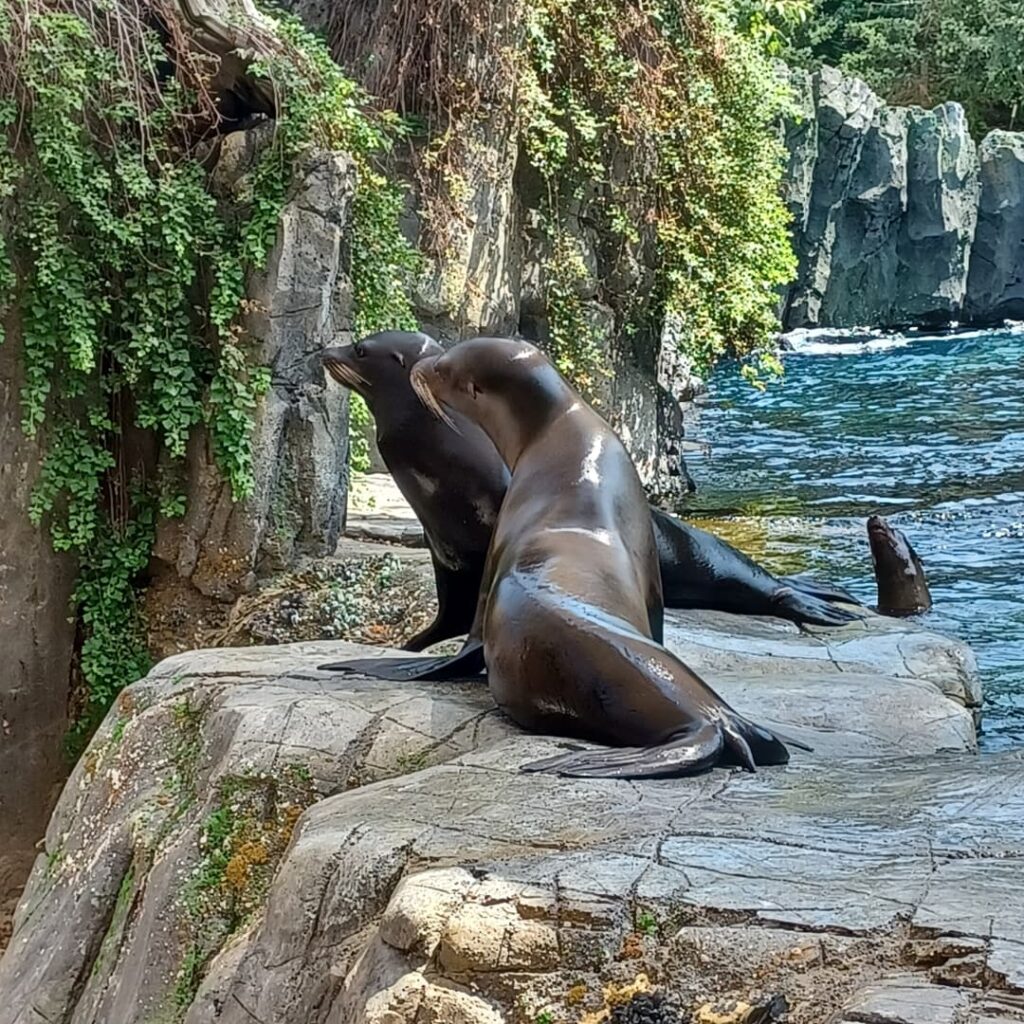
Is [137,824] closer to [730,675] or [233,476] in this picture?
[730,675]

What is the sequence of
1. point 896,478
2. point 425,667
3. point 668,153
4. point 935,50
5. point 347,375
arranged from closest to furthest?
1. point 425,667
2. point 347,375
3. point 668,153
4. point 896,478
5. point 935,50

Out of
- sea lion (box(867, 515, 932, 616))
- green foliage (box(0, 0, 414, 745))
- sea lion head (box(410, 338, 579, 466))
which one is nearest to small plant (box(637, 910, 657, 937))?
sea lion head (box(410, 338, 579, 466))

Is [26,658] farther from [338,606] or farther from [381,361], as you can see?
[381,361]

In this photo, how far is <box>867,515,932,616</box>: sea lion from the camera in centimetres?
722

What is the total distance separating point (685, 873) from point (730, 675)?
2.45 m

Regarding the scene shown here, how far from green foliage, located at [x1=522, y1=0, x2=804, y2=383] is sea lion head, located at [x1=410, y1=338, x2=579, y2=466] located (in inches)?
202

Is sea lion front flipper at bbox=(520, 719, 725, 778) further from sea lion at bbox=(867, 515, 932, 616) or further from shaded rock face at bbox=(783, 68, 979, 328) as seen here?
shaded rock face at bbox=(783, 68, 979, 328)

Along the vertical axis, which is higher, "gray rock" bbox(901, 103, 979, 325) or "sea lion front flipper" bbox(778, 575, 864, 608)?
"gray rock" bbox(901, 103, 979, 325)

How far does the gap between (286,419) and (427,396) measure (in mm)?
Answer: 2364

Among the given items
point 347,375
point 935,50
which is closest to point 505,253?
point 347,375

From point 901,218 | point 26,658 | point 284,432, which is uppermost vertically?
point 901,218

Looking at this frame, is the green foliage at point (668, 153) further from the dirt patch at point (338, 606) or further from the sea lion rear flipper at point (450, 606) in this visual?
the sea lion rear flipper at point (450, 606)

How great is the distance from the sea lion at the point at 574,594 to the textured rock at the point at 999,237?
21.6 metres

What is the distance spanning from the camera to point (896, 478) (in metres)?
11.5
